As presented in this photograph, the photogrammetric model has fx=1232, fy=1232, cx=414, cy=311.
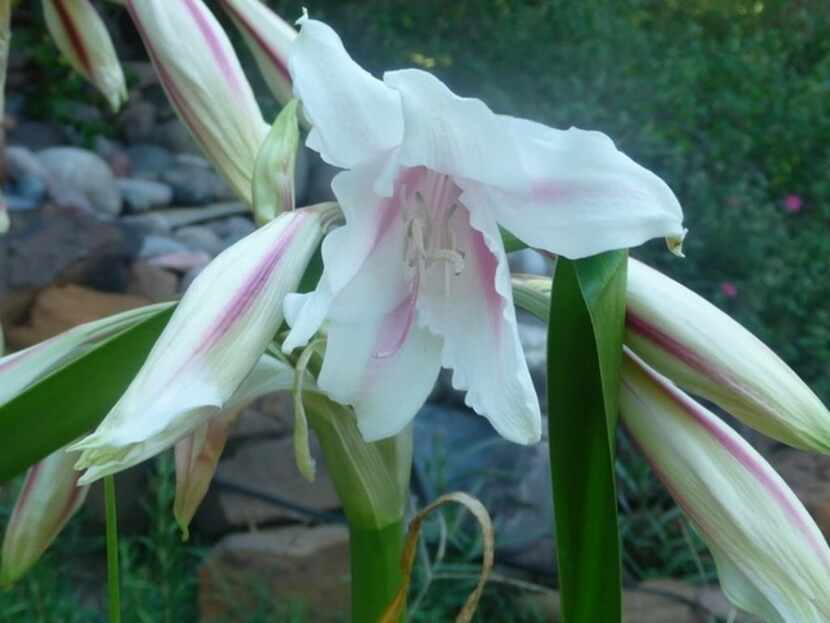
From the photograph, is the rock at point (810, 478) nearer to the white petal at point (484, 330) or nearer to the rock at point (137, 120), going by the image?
the white petal at point (484, 330)

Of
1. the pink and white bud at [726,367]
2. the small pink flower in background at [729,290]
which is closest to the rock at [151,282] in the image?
the small pink flower in background at [729,290]

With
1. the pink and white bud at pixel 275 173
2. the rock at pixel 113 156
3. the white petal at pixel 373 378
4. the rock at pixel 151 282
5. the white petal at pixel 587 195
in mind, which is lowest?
the rock at pixel 113 156

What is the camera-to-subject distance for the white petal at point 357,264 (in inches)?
14.5

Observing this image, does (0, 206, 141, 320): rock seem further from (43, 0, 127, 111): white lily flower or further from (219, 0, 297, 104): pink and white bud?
(219, 0, 297, 104): pink and white bud

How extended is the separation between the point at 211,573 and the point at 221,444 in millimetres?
1653

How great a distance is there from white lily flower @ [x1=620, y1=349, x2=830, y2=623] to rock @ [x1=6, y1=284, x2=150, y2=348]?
7.65 feet

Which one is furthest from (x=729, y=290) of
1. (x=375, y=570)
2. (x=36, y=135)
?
(x=36, y=135)

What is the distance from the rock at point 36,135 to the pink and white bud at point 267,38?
3.84 metres

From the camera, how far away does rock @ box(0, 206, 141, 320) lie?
2859 mm

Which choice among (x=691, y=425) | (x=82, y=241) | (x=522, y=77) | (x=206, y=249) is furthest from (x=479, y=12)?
(x=691, y=425)

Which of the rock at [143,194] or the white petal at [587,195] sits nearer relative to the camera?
the white petal at [587,195]

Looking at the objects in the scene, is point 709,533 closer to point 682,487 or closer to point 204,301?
point 682,487

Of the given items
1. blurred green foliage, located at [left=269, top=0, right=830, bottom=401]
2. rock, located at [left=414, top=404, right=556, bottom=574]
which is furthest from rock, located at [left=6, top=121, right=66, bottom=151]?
rock, located at [left=414, top=404, right=556, bottom=574]

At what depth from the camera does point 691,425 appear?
0.41m
